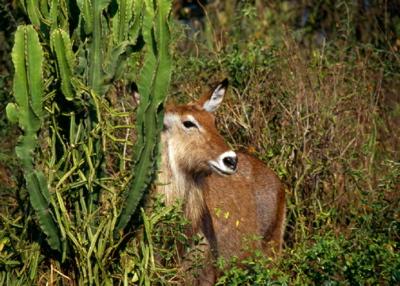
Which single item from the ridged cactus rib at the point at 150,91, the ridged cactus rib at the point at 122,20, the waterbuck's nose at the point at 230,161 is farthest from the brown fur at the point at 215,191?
the ridged cactus rib at the point at 122,20

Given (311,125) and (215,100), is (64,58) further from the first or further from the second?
(311,125)

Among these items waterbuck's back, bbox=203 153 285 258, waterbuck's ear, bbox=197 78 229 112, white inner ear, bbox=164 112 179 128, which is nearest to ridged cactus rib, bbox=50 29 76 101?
white inner ear, bbox=164 112 179 128

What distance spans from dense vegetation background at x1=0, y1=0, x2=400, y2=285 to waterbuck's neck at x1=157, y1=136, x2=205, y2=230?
340 millimetres

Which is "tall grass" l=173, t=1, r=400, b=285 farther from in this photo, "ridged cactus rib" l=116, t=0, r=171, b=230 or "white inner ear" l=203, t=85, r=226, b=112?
"ridged cactus rib" l=116, t=0, r=171, b=230

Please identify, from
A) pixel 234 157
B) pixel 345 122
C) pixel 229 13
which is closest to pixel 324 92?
pixel 345 122

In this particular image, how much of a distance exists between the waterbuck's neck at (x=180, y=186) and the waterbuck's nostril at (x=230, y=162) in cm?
41

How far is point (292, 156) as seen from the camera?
934 cm

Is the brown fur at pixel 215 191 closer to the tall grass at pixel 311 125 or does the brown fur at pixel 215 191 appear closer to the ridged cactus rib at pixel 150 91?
the tall grass at pixel 311 125

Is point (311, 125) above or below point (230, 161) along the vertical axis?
below

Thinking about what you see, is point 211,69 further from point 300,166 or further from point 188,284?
point 188,284

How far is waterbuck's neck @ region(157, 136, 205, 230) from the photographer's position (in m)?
8.25

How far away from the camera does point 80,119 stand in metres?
6.94

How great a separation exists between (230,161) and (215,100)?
833mm

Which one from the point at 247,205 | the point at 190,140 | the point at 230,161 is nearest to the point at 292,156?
the point at 247,205
